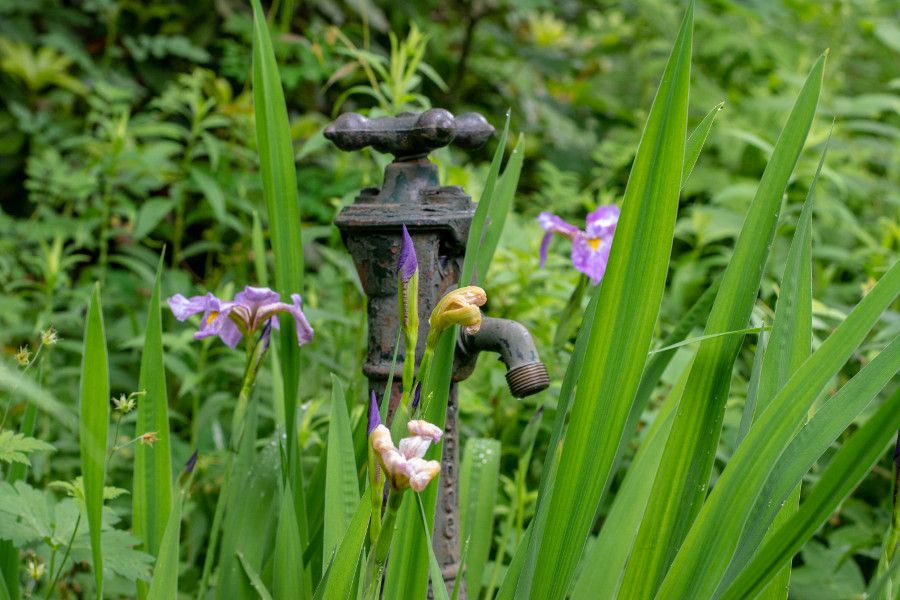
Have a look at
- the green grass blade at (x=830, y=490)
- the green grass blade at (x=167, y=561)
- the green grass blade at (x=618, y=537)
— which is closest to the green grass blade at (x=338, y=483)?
the green grass blade at (x=167, y=561)

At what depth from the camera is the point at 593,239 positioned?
1.05 m

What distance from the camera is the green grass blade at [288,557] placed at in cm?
80

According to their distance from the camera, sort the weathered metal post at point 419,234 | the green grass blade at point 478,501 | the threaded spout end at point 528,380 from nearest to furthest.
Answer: the threaded spout end at point 528,380, the weathered metal post at point 419,234, the green grass blade at point 478,501

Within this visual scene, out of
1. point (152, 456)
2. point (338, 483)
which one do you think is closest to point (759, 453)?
point (338, 483)

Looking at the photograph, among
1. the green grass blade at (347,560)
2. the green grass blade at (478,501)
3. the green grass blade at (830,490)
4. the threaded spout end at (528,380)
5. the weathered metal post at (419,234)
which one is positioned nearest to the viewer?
the green grass blade at (830,490)

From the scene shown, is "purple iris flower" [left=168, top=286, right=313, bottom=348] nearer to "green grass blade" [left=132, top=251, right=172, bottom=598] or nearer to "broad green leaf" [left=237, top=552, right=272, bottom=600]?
"green grass blade" [left=132, top=251, right=172, bottom=598]

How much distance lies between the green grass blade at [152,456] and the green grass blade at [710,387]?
1.53 ft

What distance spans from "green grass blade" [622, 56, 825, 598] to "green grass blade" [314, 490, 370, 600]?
254 millimetres

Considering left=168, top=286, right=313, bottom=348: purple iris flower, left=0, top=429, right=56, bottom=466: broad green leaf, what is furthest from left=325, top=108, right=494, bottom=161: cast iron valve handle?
left=0, top=429, right=56, bottom=466: broad green leaf

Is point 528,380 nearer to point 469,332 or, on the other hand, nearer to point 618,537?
point 469,332

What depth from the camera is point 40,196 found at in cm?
192

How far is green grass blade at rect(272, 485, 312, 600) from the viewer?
2.64ft

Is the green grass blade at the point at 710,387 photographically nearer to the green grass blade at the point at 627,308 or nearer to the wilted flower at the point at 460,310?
the green grass blade at the point at 627,308

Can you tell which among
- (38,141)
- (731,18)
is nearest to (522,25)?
(731,18)
